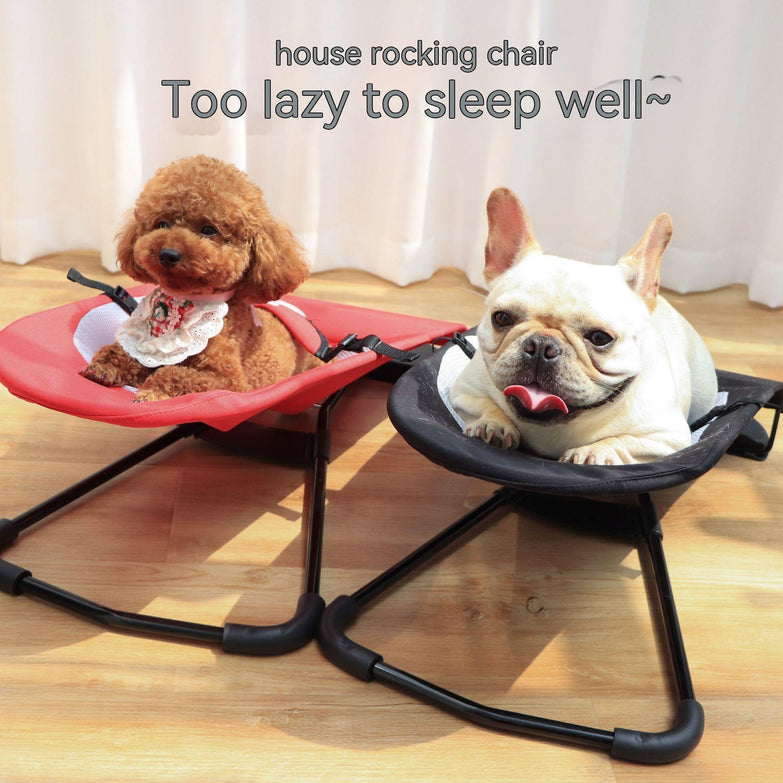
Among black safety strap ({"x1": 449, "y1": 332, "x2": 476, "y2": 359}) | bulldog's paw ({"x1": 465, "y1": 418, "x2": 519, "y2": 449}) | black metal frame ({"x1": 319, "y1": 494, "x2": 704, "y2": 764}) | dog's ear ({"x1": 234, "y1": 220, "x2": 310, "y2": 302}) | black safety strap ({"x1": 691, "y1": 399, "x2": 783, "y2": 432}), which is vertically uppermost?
dog's ear ({"x1": 234, "y1": 220, "x2": 310, "y2": 302})

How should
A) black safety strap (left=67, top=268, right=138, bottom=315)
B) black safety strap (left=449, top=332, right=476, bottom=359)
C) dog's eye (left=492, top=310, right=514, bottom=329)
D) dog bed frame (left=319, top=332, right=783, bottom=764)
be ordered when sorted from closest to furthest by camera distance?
dog bed frame (left=319, top=332, right=783, bottom=764) → dog's eye (left=492, top=310, right=514, bottom=329) → black safety strap (left=449, top=332, right=476, bottom=359) → black safety strap (left=67, top=268, right=138, bottom=315)

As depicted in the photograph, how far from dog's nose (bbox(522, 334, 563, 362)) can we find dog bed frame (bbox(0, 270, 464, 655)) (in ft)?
1.22

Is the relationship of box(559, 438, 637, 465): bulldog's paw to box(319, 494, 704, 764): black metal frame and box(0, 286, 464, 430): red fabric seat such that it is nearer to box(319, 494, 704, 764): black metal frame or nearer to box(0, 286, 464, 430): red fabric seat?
box(319, 494, 704, 764): black metal frame

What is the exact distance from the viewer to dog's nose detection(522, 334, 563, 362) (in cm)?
118

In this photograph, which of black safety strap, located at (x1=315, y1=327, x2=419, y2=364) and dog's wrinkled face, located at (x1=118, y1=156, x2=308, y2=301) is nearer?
dog's wrinkled face, located at (x1=118, y1=156, x2=308, y2=301)

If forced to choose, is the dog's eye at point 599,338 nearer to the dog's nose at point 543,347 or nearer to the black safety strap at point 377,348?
the dog's nose at point 543,347

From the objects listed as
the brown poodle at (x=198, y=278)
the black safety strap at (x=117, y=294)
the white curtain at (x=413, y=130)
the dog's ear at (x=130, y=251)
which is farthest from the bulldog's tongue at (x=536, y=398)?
the white curtain at (x=413, y=130)

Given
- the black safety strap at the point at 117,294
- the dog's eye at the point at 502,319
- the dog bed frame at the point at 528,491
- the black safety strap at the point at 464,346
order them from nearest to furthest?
the dog bed frame at the point at 528,491 → the dog's eye at the point at 502,319 → the black safety strap at the point at 464,346 → the black safety strap at the point at 117,294

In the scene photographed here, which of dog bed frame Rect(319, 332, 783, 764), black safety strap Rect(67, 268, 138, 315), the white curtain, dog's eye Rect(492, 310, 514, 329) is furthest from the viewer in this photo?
the white curtain

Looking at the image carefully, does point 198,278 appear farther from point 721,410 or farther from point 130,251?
point 721,410

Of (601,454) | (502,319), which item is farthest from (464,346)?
(601,454)

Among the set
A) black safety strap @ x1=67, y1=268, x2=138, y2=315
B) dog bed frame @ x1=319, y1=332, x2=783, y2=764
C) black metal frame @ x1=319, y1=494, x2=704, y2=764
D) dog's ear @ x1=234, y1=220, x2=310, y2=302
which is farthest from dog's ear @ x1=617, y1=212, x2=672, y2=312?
black safety strap @ x1=67, y1=268, x2=138, y2=315

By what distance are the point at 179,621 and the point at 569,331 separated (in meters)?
0.67

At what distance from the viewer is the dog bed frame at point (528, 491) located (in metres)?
1.15
